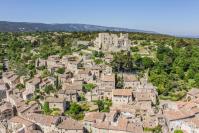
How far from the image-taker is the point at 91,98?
64.9 metres

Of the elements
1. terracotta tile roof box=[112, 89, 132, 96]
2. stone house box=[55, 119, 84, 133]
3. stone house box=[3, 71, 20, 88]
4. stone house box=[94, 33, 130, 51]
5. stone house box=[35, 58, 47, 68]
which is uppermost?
stone house box=[94, 33, 130, 51]

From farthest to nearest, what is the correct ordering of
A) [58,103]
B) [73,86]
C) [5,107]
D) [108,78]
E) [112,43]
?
[112,43], [108,78], [73,86], [5,107], [58,103]

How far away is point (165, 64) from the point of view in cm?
8356

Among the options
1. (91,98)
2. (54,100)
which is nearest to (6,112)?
(54,100)

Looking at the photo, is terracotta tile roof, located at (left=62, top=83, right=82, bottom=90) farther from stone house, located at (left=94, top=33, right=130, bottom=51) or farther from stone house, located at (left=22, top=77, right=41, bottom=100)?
stone house, located at (left=94, top=33, right=130, bottom=51)

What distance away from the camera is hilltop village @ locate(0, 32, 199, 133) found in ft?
174

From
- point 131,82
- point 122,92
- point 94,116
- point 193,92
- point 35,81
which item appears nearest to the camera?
point 94,116

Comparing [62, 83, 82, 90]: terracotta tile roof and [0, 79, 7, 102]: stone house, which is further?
[0, 79, 7, 102]: stone house

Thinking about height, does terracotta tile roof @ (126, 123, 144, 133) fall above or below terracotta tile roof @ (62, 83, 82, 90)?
below

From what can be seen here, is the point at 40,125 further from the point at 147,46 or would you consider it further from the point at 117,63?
the point at 147,46

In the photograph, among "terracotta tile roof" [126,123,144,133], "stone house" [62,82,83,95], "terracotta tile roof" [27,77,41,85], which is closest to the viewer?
"terracotta tile roof" [126,123,144,133]

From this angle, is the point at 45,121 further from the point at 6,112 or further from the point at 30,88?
the point at 30,88

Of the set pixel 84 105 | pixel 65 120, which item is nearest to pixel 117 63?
pixel 84 105

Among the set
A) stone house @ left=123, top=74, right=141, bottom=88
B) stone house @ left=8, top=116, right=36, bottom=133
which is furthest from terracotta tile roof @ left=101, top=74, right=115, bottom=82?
stone house @ left=8, top=116, right=36, bottom=133
